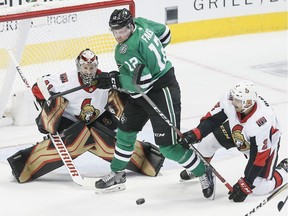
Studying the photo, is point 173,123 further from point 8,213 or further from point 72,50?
point 72,50

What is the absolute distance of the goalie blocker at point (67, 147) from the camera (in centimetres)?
531

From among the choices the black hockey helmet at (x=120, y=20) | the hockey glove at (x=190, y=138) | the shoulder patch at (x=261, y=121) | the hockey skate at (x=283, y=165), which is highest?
the black hockey helmet at (x=120, y=20)

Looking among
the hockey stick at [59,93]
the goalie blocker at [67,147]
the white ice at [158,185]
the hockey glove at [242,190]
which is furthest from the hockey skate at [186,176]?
the hockey stick at [59,93]

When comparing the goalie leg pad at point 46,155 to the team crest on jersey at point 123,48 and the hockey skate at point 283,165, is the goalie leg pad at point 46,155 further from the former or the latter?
the hockey skate at point 283,165

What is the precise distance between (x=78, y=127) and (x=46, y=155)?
0.22m

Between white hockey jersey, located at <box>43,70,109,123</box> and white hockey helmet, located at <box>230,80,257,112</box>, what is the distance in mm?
881

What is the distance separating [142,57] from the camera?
4.87m

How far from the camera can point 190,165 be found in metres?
5.02

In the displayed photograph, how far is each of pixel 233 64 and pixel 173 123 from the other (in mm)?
2952

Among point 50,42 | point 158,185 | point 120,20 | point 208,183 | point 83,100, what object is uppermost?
point 120,20

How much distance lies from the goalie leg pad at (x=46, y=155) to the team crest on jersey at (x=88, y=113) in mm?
70

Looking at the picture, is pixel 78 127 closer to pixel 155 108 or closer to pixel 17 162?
pixel 17 162

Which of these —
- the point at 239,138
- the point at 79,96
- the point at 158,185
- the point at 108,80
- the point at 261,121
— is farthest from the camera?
the point at 79,96

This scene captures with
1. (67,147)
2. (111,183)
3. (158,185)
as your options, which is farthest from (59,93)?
(158,185)
